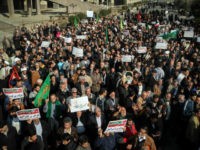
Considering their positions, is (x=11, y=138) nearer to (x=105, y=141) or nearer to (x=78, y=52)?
(x=105, y=141)

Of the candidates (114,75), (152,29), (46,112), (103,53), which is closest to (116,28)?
(152,29)

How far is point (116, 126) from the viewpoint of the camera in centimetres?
668

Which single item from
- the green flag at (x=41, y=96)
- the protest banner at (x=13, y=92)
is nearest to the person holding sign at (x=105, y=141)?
the green flag at (x=41, y=96)

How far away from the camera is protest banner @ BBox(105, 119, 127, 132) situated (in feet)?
21.6

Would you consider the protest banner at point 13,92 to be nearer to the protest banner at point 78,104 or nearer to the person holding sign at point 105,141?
the protest banner at point 78,104

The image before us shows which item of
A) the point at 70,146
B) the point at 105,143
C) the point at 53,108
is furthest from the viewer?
the point at 53,108

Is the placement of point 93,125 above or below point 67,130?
below

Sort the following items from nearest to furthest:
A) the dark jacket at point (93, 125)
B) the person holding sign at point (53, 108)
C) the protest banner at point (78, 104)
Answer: the dark jacket at point (93, 125), the protest banner at point (78, 104), the person holding sign at point (53, 108)

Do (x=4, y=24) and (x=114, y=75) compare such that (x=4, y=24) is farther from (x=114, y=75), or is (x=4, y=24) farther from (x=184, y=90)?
(x=184, y=90)

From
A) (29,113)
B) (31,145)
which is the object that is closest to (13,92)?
(29,113)

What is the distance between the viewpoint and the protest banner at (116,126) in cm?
660

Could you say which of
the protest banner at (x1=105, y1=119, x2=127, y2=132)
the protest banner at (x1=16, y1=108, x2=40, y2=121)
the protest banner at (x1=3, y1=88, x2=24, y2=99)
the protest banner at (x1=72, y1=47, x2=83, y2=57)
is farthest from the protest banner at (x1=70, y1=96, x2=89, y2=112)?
the protest banner at (x1=72, y1=47, x2=83, y2=57)

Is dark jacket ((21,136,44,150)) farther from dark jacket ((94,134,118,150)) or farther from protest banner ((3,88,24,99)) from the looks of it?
protest banner ((3,88,24,99))

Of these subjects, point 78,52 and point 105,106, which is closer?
point 105,106
